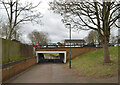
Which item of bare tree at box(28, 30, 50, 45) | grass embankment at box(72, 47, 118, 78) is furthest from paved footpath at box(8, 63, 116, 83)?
bare tree at box(28, 30, 50, 45)

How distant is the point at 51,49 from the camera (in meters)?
28.2

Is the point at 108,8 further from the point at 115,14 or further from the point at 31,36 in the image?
the point at 31,36

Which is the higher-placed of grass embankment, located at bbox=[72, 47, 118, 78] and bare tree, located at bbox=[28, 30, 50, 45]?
bare tree, located at bbox=[28, 30, 50, 45]

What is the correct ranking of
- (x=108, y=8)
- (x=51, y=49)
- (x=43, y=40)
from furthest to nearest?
(x=43, y=40), (x=51, y=49), (x=108, y=8)

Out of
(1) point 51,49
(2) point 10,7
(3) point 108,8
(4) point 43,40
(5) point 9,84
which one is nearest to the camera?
(5) point 9,84

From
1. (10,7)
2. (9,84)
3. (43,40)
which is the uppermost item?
(10,7)

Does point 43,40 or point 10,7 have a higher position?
point 10,7

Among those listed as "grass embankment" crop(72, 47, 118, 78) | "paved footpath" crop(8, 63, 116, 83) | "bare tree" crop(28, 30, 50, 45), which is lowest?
"paved footpath" crop(8, 63, 116, 83)

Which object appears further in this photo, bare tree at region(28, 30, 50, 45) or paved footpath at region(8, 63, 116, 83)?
bare tree at region(28, 30, 50, 45)

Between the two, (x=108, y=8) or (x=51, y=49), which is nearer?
(x=108, y=8)

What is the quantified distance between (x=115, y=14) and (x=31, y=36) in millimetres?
46041

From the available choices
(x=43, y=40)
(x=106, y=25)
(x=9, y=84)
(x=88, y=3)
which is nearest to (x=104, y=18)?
(x=106, y=25)

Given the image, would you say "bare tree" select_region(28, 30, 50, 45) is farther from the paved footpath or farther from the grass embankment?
the paved footpath

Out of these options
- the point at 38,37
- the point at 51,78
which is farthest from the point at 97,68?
the point at 38,37
